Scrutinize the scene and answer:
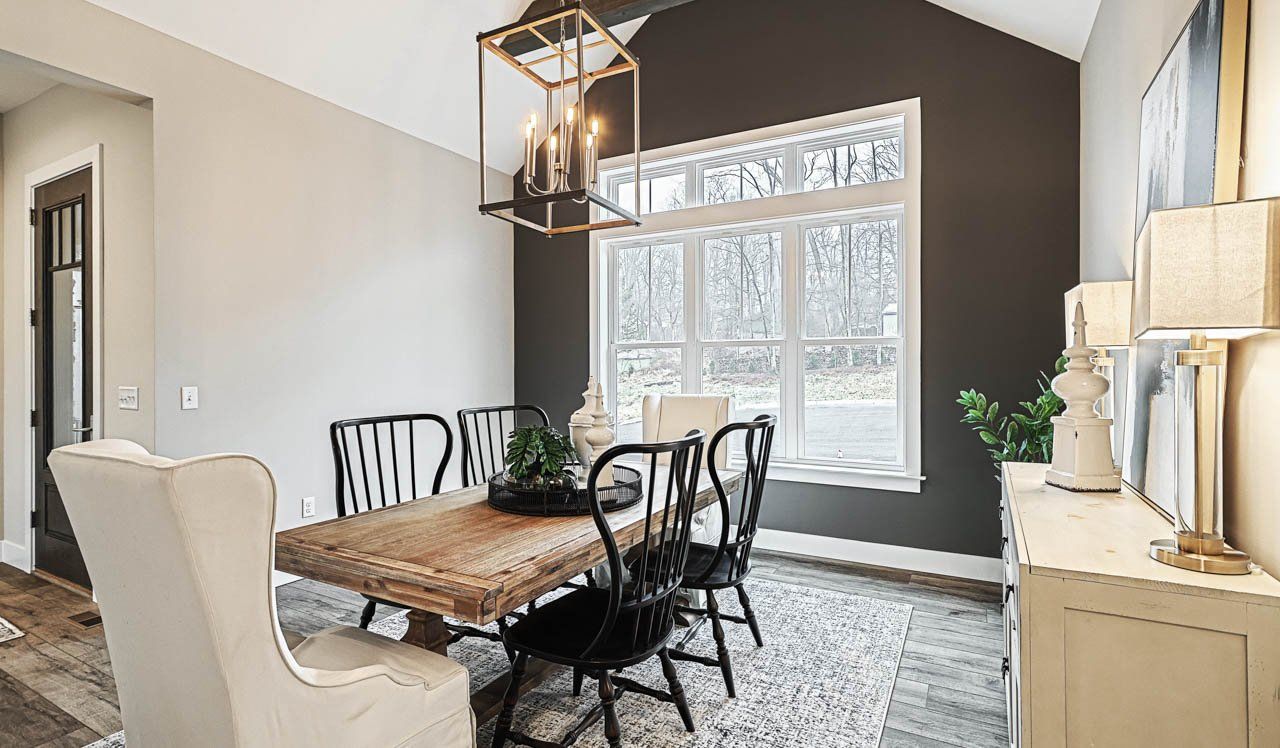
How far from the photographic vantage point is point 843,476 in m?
3.98

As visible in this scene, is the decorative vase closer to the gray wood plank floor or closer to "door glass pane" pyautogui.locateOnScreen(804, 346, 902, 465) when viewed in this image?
the gray wood plank floor

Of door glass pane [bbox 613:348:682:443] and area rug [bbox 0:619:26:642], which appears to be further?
door glass pane [bbox 613:348:682:443]

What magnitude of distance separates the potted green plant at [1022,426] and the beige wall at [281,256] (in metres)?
3.42

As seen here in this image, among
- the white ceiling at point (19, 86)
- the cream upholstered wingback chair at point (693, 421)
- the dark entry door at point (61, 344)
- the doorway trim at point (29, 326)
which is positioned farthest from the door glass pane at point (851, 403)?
the white ceiling at point (19, 86)

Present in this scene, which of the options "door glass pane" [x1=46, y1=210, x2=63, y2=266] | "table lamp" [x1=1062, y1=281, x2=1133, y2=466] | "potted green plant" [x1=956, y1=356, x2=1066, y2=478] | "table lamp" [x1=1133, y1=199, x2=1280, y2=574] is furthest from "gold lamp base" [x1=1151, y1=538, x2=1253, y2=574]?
"door glass pane" [x1=46, y1=210, x2=63, y2=266]

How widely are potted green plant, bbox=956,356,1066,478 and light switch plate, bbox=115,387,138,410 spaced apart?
4021 mm

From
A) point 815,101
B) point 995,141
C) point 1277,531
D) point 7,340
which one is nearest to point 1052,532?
point 1277,531

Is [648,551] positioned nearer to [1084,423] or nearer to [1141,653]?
[1141,653]

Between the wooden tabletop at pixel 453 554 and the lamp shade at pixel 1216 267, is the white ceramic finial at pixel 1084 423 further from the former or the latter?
the wooden tabletop at pixel 453 554

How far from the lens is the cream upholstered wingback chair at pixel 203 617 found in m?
1.19

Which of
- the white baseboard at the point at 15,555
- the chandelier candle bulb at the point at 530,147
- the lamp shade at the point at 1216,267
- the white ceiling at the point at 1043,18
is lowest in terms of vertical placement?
the white baseboard at the point at 15,555

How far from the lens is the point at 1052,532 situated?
1409 mm

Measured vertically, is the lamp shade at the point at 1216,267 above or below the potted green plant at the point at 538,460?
above

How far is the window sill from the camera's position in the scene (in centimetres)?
379
